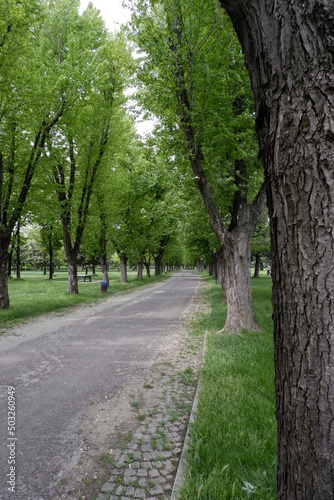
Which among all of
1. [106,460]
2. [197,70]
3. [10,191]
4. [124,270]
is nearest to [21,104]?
[10,191]

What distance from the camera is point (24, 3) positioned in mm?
9359

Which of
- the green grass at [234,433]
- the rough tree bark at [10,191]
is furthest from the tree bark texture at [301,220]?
the rough tree bark at [10,191]

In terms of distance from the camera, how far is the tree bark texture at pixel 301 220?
143cm

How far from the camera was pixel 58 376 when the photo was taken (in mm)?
4887

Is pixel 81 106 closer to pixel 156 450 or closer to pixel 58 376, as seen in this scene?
pixel 58 376

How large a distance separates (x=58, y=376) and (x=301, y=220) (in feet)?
15.4

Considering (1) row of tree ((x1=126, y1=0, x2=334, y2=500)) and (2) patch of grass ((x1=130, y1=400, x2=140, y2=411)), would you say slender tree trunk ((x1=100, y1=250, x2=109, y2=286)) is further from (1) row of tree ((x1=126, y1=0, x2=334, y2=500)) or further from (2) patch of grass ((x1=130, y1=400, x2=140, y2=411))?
(1) row of tree ((x1=126, y1=0, x2=334, y2=500))

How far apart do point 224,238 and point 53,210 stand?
33.6 ft

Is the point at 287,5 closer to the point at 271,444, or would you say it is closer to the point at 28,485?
the point at 271,444

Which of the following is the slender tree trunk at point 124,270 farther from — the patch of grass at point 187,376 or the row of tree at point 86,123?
the patch of grass at point 187,376

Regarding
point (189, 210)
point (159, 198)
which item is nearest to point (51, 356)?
point (189, 210)

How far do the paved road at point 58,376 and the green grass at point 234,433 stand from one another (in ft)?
3.97

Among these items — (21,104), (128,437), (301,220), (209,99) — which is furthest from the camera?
(21,104)

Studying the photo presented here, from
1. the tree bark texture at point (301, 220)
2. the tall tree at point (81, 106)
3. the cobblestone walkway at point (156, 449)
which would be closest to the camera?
the tree bark texture at point (301, 220)
